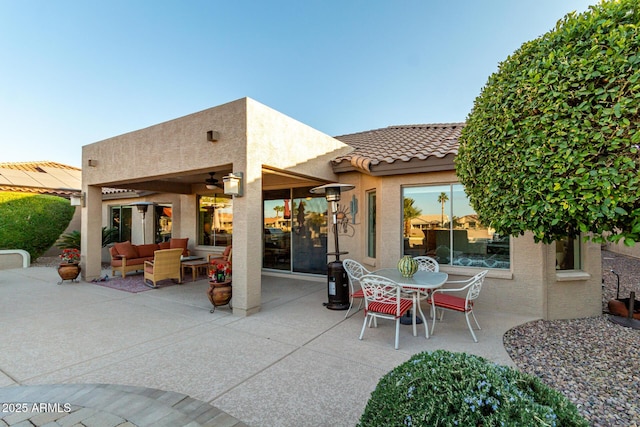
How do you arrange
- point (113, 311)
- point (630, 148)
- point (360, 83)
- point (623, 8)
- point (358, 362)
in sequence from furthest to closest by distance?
point (360, 83) → point (113, 311) → point (358, 362) → point (623, 8) → point (630, 148)

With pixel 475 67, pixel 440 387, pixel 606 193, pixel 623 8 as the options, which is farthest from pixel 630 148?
pixel 475 67

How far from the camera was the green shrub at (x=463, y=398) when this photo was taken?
1376 mm

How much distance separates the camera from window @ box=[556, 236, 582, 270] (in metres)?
5.99

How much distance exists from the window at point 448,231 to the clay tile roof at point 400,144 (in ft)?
2.71

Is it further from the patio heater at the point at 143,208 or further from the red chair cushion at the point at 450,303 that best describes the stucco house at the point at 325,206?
the patio heater at the point at 143,208

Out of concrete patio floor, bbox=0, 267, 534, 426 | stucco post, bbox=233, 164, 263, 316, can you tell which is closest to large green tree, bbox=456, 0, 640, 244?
concrete patio floor, bbox=0, 267, 534, 426

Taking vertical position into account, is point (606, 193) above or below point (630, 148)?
below

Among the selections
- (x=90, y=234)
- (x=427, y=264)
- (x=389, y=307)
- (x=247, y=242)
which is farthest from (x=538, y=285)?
(x=90, y=234)

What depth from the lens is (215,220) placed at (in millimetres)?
11617

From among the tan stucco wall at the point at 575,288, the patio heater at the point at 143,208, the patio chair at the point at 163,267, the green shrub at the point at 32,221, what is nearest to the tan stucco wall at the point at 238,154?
the patio chair at the point at 163,267

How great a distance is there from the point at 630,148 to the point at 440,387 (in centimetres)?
235

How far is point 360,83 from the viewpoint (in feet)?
43.4

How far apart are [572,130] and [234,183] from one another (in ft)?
15.7

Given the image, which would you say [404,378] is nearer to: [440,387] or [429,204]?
[440,387]
